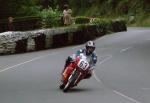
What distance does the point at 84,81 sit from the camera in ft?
67.7

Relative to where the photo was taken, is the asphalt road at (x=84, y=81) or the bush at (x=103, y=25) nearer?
the asphalt road at (x=84, y=81)

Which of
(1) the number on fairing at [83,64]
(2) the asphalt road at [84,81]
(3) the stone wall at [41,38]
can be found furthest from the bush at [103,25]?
(1) the number on fairing at [83,64]

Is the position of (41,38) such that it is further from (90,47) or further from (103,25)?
(90,47)

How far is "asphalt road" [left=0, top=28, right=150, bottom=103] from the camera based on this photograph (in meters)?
15.9

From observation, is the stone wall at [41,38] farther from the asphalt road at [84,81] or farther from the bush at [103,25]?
the bush at [103,25]

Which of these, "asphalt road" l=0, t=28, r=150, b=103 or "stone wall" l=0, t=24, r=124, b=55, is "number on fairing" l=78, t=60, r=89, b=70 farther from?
"stone wall" l=0, t=24, r=124, b=55

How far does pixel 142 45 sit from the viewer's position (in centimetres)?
3797

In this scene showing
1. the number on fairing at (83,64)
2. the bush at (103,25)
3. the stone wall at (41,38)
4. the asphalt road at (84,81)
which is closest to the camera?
the asphalt road at (84,81)

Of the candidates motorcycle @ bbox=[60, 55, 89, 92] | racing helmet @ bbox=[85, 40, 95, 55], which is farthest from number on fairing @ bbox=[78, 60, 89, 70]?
racing helmet @ bbox=[85, 40, 95, 55]

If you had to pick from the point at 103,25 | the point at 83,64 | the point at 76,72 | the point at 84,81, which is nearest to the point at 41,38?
the point at 103,25

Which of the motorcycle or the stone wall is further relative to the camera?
the stone wall

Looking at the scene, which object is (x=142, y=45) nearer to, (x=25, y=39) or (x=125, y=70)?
(x=25, y=39)

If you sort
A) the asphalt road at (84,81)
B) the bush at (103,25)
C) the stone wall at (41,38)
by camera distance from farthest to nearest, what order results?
the bush at (103,25) → the stone wall at (41,38) → the asphalt road at (84,81)

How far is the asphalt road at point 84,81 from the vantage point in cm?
1594
